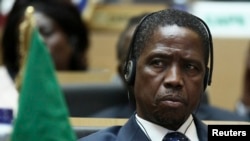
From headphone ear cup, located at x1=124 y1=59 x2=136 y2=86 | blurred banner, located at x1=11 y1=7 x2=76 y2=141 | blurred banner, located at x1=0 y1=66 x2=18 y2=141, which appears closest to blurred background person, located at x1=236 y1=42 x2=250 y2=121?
blurred banner, located at x1=0 y1=66 x2=18 y2=141

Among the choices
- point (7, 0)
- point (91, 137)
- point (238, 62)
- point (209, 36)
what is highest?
point (209, 36)

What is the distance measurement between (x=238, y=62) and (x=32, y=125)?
2007mm

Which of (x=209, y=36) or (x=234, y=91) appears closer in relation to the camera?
(x=209, y=36)

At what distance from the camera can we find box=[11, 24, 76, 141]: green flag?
2.77 ft

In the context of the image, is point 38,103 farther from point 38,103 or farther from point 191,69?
point 191,69

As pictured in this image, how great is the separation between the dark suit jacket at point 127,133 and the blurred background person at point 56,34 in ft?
3.16

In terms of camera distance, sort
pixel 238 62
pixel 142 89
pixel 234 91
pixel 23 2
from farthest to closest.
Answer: pixel 238 62 < pixel 234 91 < pixel 23 2 < pixel 142 89

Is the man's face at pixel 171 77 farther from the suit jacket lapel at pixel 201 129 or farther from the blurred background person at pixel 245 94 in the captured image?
the blurred background person at pixel 245 94

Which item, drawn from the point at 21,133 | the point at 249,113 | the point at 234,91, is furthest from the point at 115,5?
the point at 21,133

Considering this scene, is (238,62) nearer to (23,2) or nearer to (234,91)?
(234,91)

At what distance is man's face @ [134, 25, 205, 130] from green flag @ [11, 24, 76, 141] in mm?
176

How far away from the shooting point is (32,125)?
0.84 m

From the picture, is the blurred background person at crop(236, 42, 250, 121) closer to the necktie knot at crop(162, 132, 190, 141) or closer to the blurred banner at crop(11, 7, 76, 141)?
the necktie knot at crop(162, 132, 190, 141)

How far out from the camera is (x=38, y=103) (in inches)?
33.4
